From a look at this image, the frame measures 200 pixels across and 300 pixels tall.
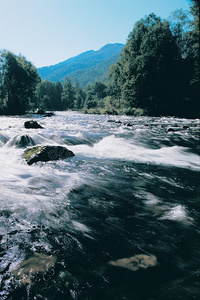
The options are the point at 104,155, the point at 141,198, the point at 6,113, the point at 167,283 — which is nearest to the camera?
the point at 167,283

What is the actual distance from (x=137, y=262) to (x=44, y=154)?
4.79 meters

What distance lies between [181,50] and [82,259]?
3936cm

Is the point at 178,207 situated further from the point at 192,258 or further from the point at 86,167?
the point at 86,167

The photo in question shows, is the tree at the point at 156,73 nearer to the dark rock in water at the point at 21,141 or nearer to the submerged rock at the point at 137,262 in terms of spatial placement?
the dark rock in water at the point at 21,141

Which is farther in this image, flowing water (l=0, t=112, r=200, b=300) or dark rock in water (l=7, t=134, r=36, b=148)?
dark rock in water (l=7, t=134, r=36, b=148)

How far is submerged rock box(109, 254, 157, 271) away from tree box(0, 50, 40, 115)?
4022 cm

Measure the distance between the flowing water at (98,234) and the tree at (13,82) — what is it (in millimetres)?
37200

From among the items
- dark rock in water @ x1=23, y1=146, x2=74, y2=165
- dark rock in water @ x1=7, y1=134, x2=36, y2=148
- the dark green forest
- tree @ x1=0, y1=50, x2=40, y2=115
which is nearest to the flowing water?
dark rock in water @ x1=23, y1=146, x2=74, y2=165

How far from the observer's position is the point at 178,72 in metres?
31.0

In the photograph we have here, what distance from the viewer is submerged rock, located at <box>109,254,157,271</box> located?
1.98 m

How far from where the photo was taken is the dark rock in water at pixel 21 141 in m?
8.23

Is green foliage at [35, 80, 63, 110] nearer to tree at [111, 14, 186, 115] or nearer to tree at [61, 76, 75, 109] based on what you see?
tree at [61, 76, 75, 109]

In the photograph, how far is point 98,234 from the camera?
8.27 ft

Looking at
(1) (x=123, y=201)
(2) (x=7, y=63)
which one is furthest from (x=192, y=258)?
(2) (x=7, y=63)
